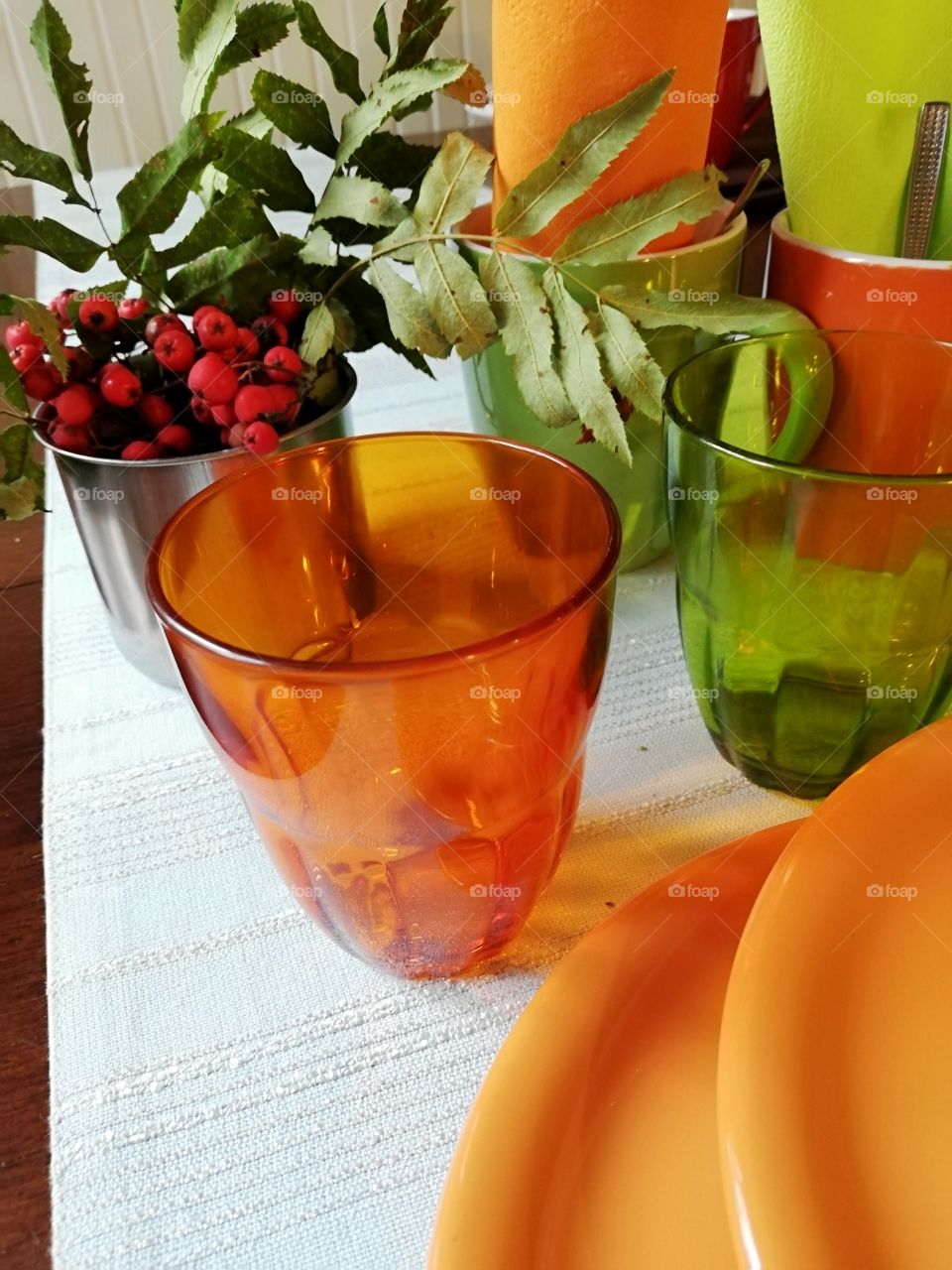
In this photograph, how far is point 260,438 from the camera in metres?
0.32

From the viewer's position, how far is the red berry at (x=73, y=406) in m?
0.33

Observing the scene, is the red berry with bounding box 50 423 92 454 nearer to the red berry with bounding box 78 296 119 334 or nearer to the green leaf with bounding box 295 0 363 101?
the red berry with bounding box 78 296 119 334

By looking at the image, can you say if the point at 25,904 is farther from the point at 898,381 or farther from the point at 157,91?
the point at 157,91

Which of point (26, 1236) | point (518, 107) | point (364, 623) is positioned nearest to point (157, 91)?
point (518, 107)

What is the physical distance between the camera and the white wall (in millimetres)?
1325

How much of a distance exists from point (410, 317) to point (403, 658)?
15 cm

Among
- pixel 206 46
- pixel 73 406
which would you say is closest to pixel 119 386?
pixel 73 406

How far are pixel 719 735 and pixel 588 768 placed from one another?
0.14 ft

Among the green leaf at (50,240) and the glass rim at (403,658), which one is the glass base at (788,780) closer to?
the glass rim at (403,658)

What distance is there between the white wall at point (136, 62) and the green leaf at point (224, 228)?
3.74 ft

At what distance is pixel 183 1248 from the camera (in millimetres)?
211

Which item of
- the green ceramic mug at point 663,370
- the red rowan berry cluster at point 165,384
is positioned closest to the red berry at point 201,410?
the red rowan berry cluster at point 165,384

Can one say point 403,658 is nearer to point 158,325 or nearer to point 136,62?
point 158,325

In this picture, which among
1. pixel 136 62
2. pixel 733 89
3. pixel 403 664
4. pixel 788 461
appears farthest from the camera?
pixel 136 62
